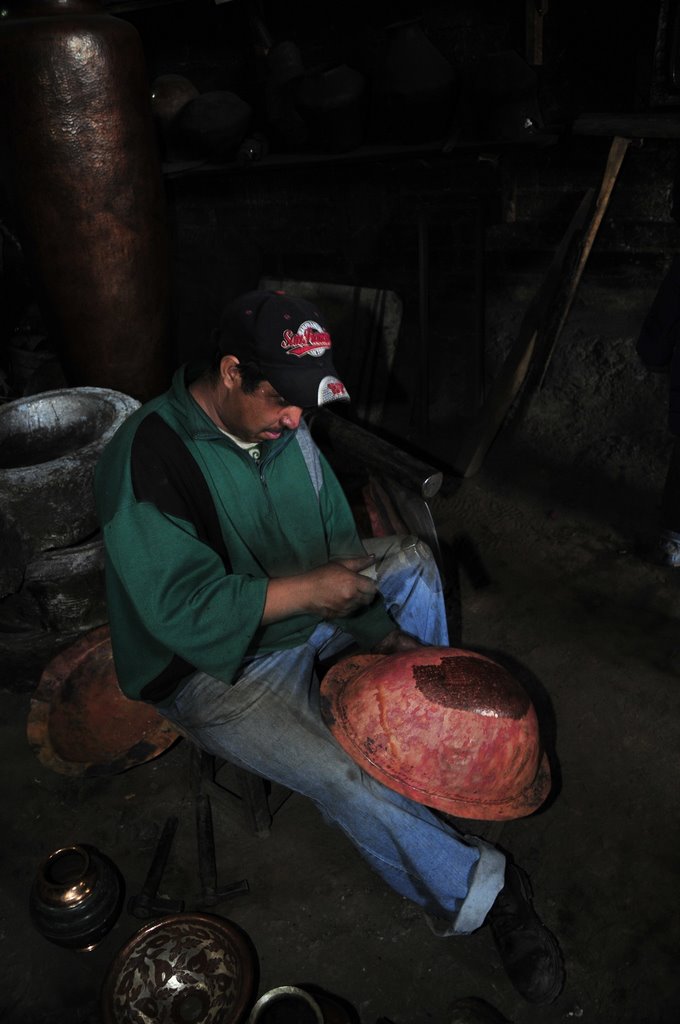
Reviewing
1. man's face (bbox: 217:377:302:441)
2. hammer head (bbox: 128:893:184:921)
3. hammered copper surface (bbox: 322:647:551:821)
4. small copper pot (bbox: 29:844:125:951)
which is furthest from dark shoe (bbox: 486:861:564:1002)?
man's face (bbox: 217:377:302:441)

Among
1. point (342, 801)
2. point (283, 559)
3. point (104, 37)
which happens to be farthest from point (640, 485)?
point (104, 37)

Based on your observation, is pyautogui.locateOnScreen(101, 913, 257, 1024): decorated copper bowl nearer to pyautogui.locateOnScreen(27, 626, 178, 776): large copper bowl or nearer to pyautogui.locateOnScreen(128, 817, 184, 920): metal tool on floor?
pyautogui.locateOnScreen(128, 817, 184, 920): metal tool on floor

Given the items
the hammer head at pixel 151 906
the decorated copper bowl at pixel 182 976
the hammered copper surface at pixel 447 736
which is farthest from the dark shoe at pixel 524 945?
the hammer head at pixel 151 906

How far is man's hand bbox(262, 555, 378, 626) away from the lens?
2020 millimetres

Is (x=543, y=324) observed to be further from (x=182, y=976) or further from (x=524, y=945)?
(x=182, y=976)

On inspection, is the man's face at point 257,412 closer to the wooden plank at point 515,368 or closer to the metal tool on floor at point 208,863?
the metal tool on floor at point 208,863

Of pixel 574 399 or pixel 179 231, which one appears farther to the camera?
pixel 179 231

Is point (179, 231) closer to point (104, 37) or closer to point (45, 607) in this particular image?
point (104, 37)

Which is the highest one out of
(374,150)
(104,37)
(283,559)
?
(104,37)

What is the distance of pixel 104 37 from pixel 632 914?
15.1ft

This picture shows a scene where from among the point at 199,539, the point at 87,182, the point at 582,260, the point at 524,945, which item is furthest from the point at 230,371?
the point at 582,260

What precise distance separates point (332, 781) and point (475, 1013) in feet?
2.69

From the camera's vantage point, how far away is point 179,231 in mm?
6336

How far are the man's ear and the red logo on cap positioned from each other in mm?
173
